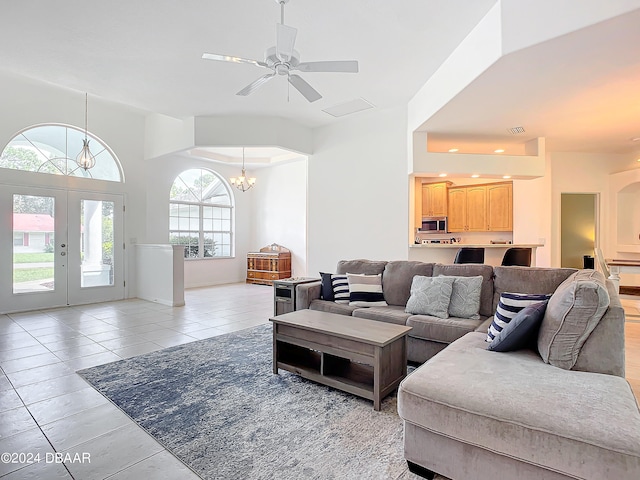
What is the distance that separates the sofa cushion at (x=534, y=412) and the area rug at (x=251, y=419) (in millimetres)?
469

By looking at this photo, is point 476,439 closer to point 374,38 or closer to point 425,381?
point 425,381

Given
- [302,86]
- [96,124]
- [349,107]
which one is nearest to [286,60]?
[302,86]

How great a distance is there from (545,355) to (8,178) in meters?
7.36

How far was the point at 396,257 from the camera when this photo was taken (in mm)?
5699

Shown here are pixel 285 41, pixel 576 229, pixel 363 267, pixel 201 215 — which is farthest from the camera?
pixel 201 215

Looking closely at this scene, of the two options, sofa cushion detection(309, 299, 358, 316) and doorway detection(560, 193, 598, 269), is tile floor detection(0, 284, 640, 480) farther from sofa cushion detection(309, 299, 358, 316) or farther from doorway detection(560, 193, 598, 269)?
doorway detection(560, 193, 598, 269)

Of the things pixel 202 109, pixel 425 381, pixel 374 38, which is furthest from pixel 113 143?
pixel 425 381

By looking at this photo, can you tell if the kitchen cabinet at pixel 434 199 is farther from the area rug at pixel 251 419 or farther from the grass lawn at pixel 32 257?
the grass lawn at pixel 32 257

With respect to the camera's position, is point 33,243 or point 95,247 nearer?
point 33,243

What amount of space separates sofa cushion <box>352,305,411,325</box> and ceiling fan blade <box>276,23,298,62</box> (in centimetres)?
251

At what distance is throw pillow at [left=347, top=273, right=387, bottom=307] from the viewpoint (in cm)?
391

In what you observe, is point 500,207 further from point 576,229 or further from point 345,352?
point 345,352

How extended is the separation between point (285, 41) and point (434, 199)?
6017 mm

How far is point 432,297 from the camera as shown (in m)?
3.40
